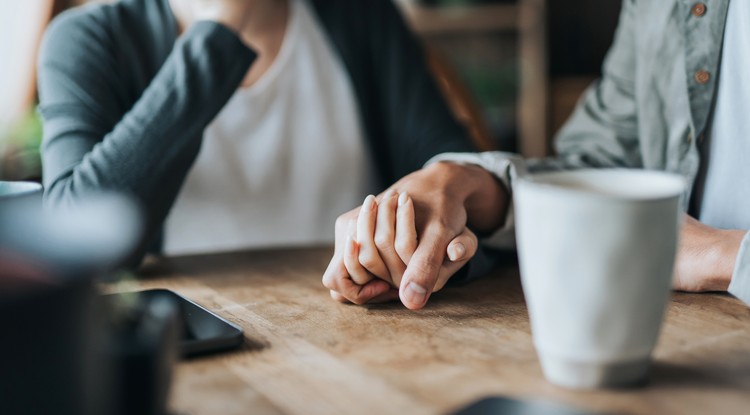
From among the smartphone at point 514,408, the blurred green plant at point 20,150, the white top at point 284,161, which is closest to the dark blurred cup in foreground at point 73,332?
the smartphone at point 514,408

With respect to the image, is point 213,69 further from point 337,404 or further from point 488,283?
point 337,404

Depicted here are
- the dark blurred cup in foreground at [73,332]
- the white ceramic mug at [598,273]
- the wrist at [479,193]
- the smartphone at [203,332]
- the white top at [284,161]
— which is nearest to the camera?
the dark blurred cup in foreground at [73,332]

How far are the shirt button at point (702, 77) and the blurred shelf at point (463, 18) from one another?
1942 millimetres

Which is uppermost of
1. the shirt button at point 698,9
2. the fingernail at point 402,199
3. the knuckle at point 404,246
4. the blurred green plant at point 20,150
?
the shirt button at point 698,9

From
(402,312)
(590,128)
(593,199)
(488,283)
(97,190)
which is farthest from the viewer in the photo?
(590,128)

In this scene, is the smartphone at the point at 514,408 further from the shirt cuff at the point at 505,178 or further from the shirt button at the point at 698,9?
the shirt button at the point at 698,9

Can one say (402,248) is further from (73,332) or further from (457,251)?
(73,332)

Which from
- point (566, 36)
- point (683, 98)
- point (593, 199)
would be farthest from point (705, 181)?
point (566, 36)

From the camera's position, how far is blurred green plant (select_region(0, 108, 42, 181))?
6.47 ft

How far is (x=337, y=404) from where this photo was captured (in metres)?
0.45

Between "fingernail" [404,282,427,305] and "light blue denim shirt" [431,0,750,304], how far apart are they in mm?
255

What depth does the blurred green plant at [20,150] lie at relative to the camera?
77.6 inches

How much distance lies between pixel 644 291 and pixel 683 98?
2.02 ft

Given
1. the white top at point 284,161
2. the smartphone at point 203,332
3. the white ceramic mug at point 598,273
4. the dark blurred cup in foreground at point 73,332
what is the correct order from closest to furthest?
the dark blurred cup in foreground at point 73,332 → the white ceramic mug at point 598,273 → the smartphone at point 203,332 → the white top at point 284,161
